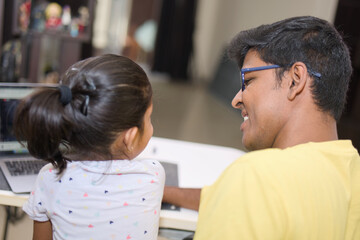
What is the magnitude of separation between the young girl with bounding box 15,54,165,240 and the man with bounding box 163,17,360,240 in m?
0.21

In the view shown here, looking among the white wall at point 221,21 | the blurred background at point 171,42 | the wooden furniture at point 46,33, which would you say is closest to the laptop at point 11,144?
the blurred background at point 171,42

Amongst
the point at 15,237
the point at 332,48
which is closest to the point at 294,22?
the point at 332,48

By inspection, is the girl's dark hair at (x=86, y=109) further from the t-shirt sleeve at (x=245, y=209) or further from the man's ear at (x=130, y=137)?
the t-shirt sleeve at (x=245, y=209)

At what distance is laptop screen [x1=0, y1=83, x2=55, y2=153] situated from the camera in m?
1.49

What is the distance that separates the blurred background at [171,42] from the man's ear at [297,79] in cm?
38

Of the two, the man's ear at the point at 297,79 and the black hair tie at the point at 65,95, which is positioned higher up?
the man's ear at the point at 297,79

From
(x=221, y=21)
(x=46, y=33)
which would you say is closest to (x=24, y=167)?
(x=46, y=33)

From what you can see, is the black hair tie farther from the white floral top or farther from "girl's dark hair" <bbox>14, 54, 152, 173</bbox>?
the white floral top

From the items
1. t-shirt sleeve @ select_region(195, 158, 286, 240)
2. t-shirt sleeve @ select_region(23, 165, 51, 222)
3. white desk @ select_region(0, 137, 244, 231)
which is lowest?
white desk @ select_region(0, 137, 244, 231)

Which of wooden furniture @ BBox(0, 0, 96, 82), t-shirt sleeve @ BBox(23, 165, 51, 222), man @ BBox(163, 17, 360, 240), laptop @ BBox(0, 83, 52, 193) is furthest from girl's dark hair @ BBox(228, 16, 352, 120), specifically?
wooden furniture @ BBox(0, 0, 96, 82)

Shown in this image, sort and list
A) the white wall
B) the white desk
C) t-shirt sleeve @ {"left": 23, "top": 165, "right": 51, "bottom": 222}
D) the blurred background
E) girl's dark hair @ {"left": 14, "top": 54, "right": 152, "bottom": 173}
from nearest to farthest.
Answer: girl's dark hair @ {"left": 14, "top": 54, "right": 152, "bottom": 173}
t-shirt sleeve @ {"left": 23, "top": 165, "right": 51, "bottom": 222}
the white desk
the blurred background
the white wall

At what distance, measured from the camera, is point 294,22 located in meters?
1.07

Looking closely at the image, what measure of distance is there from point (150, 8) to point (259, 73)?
281 inches

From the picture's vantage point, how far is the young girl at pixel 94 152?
1020 millimetres
